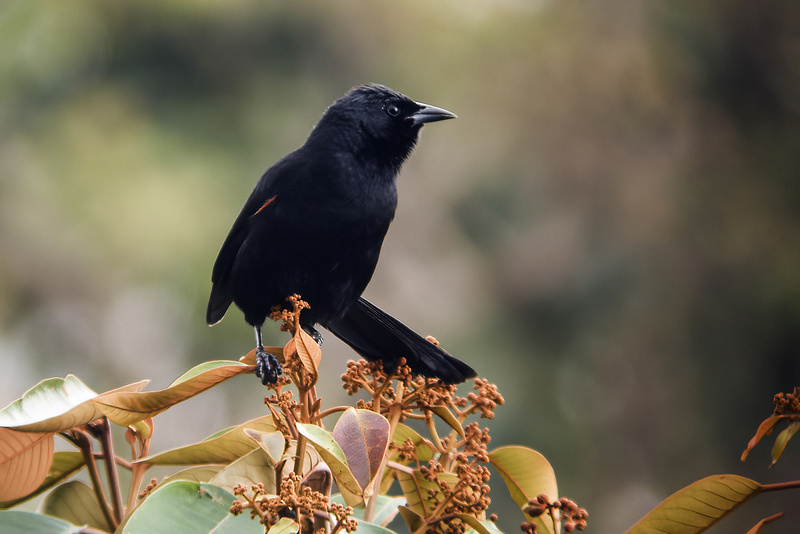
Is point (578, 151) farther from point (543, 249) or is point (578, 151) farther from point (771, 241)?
point (771, 241)

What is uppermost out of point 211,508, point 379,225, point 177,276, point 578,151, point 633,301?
point 578,151

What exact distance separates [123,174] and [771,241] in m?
7.05

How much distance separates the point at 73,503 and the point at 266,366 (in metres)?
0.47

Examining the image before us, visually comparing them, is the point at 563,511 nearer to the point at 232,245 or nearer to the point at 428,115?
the point at 232,245

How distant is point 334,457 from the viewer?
1198mm

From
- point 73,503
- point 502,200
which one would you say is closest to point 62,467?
point 73,503

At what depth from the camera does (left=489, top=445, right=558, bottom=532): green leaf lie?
1.65 metres

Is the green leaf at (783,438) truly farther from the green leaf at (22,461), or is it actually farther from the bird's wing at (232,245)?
the bird's wing at (232,245)

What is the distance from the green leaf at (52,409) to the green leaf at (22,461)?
6cm

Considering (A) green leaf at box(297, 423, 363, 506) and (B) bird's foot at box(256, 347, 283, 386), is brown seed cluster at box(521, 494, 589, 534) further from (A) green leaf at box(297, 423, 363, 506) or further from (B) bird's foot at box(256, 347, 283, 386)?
(B) bird's foot at box(256, 347, 283, 386)

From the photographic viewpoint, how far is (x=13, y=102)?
29.0 ft

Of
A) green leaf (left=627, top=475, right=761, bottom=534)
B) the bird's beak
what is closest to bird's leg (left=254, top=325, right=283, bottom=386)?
green leaf (left=627, top=475, right=761, bottom=534)

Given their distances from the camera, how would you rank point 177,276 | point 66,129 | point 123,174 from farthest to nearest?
1. point 66,129
2. point 123,174
3. point 177,276

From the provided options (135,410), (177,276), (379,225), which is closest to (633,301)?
(177,276)
